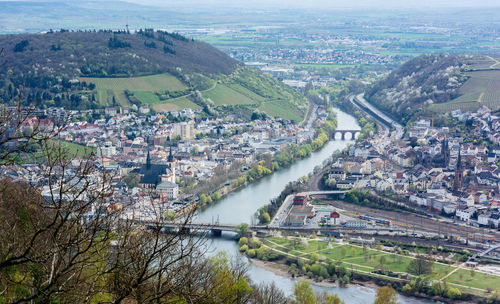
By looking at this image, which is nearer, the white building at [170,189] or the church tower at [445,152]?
the white building at [170,189]

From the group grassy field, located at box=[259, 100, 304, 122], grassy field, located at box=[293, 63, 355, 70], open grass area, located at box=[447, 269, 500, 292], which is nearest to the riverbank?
open grass area, located at box=[447, 269, 500, 292]

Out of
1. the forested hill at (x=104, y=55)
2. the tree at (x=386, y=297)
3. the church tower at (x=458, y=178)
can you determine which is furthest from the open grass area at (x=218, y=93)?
the tree at (x=386, y=297)

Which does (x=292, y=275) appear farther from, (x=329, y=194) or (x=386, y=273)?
(x=329, y=194)

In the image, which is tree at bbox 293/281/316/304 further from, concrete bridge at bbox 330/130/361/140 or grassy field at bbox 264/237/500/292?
concrete bridge at bbox 330/130/361/140

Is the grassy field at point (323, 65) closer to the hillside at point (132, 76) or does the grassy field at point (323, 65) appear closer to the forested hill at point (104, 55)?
the forested hill at point (104, 55)

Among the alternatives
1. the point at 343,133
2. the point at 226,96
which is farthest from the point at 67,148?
the point at 226,96

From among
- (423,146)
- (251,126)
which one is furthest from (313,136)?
(423,146)
